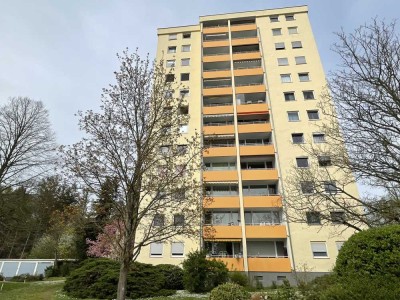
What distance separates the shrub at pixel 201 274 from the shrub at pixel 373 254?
896 cm

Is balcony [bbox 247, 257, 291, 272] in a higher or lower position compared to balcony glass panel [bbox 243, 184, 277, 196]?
lower

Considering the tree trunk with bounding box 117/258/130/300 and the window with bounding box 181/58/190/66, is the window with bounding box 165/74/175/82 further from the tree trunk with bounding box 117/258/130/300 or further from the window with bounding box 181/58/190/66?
the window with bounding box 181/58/190/66

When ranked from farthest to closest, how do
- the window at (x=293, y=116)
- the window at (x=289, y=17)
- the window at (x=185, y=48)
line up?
the window at (x=289, y=17) → the window at (x=185, y=48) → the window at (x=293, y=116)

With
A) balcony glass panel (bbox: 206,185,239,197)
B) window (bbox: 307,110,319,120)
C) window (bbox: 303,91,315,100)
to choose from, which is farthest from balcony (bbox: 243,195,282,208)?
window (bbox: 303,91,315,100)

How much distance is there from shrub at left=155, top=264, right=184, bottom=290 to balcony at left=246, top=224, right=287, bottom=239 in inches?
356

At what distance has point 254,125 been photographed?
31.1 metres

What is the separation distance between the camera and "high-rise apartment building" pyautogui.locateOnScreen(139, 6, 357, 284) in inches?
963

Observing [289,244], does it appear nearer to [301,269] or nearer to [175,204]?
[301,269]

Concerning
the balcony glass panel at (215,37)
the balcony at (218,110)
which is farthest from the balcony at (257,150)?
the balcony glass panel at (215,37)

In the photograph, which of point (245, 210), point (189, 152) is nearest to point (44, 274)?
point (245, 210)

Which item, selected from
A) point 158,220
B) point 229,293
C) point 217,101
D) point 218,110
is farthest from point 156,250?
point 217,101

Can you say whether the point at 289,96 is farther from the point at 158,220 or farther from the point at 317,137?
the point at 158,220

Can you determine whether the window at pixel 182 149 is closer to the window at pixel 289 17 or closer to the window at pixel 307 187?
the window at pixel 307 187

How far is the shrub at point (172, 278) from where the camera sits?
57.4 feet
